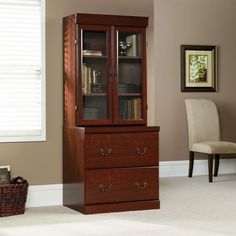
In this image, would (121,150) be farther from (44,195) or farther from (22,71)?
(22,71)

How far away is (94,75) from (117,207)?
111 cm

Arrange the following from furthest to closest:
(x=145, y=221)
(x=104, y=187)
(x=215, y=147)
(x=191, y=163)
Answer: (x=191, y=163)
(x=215, y=147)
(x=104, y=187)
(x=145, y=221)

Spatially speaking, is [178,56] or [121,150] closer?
[121,150]

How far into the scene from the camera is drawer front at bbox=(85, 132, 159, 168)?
4551mm

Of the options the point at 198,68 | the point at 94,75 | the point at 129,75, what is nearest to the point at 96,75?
the point at 94,75

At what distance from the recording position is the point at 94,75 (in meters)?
4.74

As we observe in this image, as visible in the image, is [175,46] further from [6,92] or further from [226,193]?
[6,92]

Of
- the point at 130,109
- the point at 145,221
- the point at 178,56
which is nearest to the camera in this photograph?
the point at 145,221

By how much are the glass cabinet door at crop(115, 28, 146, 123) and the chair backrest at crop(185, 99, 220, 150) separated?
→ 2120 millimetres

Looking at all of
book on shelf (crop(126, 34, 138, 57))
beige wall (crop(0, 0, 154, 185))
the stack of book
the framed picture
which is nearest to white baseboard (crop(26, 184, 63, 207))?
beige wall (crop(0, 0, 154, 185))

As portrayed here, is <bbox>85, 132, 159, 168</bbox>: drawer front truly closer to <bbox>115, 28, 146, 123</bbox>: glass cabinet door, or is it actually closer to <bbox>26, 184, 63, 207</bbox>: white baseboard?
<bbox>115, 28, 146, 123</bbox>: glass cabinet door

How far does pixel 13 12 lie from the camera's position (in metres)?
4.78

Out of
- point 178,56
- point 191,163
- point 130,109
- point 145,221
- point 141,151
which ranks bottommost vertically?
point 145,221

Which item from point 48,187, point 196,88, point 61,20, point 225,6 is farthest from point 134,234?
point 225,6
